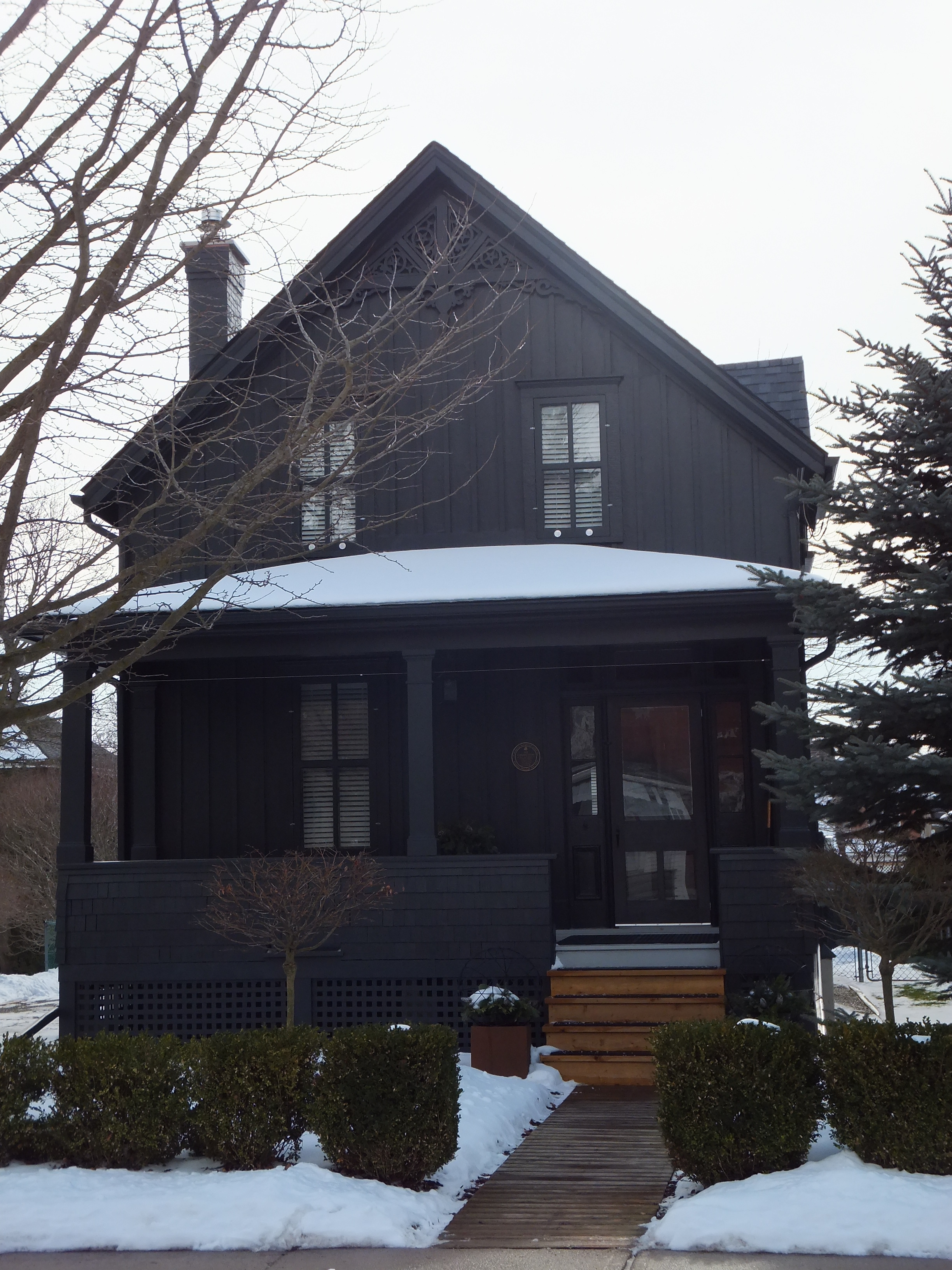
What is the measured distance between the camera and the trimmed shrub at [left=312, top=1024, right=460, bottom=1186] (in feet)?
21.9

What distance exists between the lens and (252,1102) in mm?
6816

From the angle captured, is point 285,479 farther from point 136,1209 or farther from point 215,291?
point 136,1209

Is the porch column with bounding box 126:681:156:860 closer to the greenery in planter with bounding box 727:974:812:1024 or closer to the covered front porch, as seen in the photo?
the covered front porch

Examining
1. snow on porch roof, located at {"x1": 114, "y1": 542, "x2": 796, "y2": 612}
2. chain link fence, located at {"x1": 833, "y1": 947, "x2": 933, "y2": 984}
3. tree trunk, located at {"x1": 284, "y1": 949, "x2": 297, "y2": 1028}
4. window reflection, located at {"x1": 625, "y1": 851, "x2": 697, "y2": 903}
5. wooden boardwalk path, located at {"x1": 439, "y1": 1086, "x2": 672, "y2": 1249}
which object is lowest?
chain link fence, located at {"x1": 833, "y1": 947, "x2": 933, "y2": 984}

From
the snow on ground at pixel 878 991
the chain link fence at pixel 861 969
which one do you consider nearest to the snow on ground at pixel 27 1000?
the snow on ground at pixel 878 991

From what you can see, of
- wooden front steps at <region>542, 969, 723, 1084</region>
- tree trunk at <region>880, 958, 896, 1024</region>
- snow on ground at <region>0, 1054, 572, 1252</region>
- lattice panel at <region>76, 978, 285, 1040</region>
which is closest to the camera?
snow on ground at <region>0, 1054, 572, 1252</region>

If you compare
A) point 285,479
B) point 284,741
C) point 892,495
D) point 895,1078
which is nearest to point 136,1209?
point 895,1078

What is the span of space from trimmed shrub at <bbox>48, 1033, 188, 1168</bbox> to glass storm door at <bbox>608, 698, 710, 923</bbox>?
618 centimetres

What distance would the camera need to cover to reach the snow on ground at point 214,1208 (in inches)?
239

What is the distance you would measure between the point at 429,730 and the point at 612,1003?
2.72 metres

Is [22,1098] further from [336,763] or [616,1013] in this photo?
[336,763]

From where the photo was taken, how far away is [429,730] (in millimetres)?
11398

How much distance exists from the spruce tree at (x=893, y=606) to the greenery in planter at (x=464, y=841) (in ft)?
12.2

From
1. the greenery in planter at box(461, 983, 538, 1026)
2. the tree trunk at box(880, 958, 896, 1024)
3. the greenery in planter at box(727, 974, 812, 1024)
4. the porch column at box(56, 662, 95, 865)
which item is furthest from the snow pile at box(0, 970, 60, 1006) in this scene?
the tree trunk at box(880, 958, 896, 1024)
